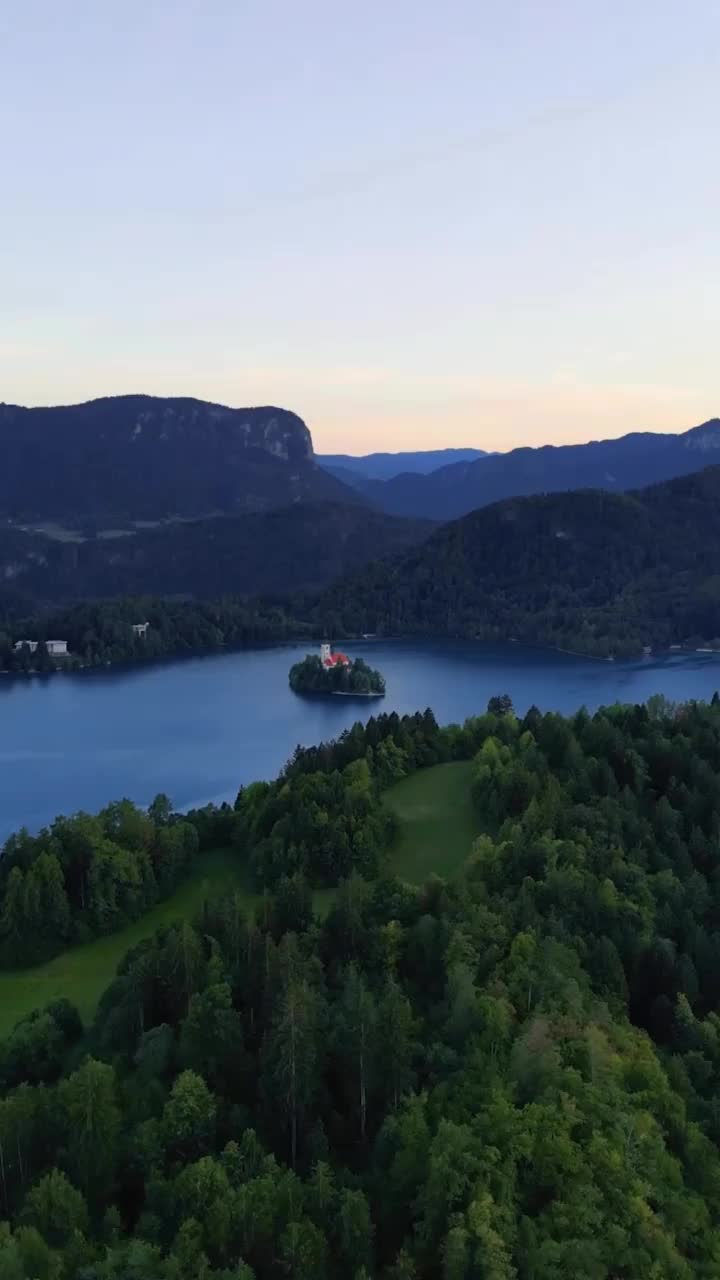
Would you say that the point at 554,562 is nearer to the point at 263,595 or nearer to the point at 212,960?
the point at 263,595

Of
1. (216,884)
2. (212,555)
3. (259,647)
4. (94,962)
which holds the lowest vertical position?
(94,962)

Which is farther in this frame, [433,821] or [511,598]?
[511,598]

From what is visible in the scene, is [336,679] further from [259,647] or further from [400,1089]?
[400,1089]

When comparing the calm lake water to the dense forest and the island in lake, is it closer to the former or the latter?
the island in lake

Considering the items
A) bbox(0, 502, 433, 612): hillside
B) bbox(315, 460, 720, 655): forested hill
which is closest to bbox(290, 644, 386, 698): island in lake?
bbox(315, 460, 720, 655): forested hill

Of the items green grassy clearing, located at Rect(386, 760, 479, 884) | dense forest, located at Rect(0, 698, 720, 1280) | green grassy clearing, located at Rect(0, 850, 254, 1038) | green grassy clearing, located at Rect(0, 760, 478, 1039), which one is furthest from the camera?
green grassy clearing, located at Rect(386, 760, 479, 884)

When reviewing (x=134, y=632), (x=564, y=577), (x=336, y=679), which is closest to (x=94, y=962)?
(x=336, y=679)

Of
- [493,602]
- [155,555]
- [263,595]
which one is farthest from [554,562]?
[155,555]

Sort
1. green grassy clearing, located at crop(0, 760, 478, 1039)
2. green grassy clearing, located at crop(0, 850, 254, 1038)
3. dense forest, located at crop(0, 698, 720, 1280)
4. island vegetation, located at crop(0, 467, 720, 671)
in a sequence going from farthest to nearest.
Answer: island vegetation, located at crop(0, 467, 720, 671) < green grassy clearing, located at crop(0, 760, 478, 1039) < green grassy clearing, located at crop(0, 850, 254, 1038) < dense forest, located at crop(0, 698, 720, 1280)
